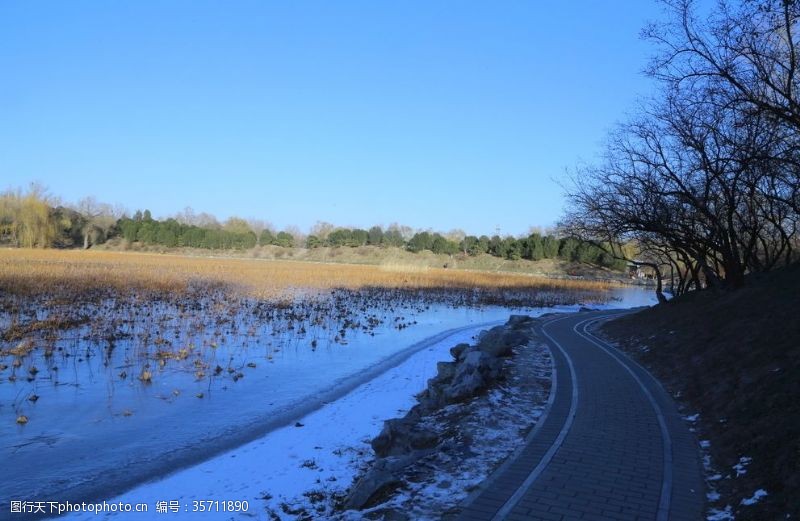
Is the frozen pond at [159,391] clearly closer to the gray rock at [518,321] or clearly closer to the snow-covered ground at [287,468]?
the snow-covered ground at [287,468]

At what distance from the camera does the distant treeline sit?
3049 inches

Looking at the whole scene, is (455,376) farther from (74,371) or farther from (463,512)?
(74,371)

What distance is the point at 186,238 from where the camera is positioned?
101m

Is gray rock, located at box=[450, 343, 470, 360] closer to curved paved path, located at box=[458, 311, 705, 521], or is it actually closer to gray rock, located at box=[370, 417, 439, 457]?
curved paved path, located at box=[458, 311, 705, 521]

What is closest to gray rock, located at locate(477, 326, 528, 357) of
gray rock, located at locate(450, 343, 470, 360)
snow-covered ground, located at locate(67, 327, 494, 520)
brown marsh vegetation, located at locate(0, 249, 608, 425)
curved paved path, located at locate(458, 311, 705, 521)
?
gray rock, located at locate(450, 343, 470, 360)

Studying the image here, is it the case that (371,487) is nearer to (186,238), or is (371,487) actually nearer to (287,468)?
(287,468)

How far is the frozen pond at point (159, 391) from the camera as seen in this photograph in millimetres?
7664

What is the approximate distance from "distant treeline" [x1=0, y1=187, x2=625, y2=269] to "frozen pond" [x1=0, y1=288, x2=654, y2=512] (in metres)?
60.4

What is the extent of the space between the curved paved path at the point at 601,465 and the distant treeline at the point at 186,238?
212 ft

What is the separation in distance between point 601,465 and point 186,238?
10413 centimetres

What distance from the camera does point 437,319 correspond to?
25578 millimetres

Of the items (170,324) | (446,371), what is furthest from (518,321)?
(170,324)

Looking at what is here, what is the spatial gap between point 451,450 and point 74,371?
9393mm

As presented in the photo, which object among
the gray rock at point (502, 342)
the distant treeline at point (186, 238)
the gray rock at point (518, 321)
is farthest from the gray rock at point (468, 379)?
the distant treeline at point (186, 238)
